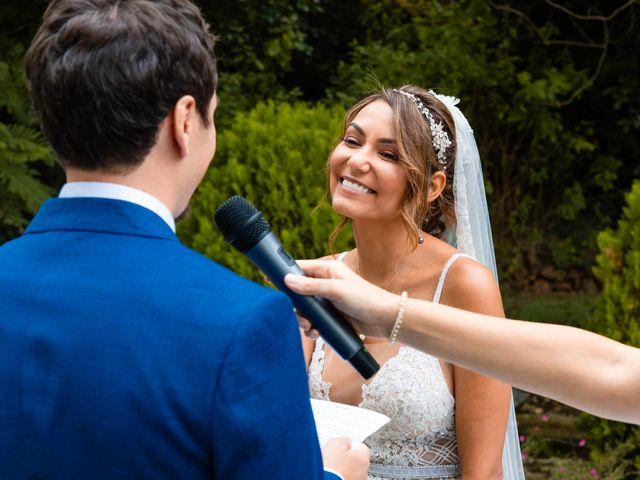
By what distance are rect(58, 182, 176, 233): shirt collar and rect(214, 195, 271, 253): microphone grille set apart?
0.34 metres

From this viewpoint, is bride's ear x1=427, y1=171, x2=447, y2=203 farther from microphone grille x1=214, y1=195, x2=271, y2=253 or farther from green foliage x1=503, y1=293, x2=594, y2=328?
green foliage x1=503, y1=293, x2=594, y2=328

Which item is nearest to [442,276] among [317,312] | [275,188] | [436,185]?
[436,185]

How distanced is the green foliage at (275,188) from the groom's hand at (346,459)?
309 cm

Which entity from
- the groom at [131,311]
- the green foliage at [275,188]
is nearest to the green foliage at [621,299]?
the green foliage at [275,188]

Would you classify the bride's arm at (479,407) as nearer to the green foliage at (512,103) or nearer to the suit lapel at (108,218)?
the suit lapel at (108,218)

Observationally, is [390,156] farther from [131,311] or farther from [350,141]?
[131,311]

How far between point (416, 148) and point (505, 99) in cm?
612

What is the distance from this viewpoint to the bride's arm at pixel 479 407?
276cm

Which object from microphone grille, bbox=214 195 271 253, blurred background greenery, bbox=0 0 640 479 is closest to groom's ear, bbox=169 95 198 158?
microphone grille, bbox=214 195 271 253

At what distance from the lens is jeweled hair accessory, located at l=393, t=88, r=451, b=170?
3.09m

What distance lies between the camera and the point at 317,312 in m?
1.82

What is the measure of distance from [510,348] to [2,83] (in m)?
4.81

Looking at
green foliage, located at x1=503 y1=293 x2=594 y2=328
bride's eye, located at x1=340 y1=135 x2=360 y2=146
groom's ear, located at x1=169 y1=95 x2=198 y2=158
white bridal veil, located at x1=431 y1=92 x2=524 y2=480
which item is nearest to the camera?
groom's ear, located at x1=169 y1=95 x2=198 y2=158

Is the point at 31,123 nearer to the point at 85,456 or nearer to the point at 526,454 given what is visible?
the point at 526,454
